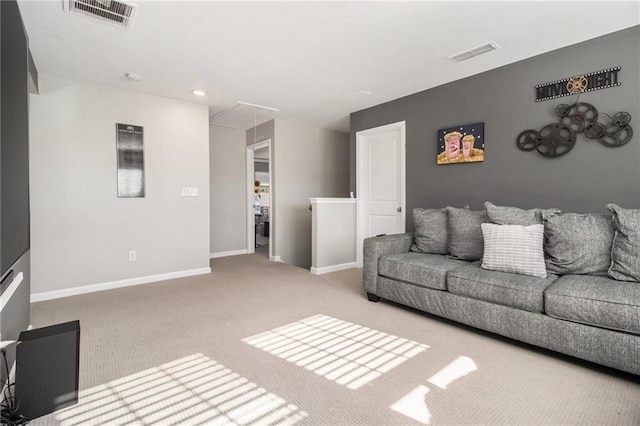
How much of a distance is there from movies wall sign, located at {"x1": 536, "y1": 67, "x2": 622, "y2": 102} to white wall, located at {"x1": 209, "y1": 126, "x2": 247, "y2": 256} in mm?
4734

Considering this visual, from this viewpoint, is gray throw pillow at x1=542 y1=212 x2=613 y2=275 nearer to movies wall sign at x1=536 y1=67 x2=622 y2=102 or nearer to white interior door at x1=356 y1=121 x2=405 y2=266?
movies wall sign at x1=536 y1=67 x2=622 y2=102

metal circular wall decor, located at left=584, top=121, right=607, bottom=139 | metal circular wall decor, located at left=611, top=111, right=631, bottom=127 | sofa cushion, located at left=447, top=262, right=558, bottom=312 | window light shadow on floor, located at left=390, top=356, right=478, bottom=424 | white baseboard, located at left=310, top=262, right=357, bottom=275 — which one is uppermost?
metal circular wall decor, located at left=611, top=111, right=631, bottom=127

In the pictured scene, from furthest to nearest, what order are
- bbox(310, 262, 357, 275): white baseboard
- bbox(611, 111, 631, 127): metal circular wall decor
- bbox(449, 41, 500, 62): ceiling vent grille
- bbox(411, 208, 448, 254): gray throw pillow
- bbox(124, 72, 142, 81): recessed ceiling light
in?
1. bbox(310, 262, 357, 275): white baseboard
2. bbox(124, 72, 142, 81): recessed ceiling light
3. bbox(411, 208, 448, 254): gray throw pillow
4. bbox(449, 41, 500, 62): ceiling vent grille
5. bbox(611, 111, 631, 127): metal circular wall decor

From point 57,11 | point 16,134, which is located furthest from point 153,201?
point 16,134

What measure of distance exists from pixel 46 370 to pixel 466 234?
3.07m

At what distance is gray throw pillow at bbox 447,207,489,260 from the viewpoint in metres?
2.97

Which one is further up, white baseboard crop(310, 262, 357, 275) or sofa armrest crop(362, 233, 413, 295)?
sofa armrest crop(362, 233, 413, 295)

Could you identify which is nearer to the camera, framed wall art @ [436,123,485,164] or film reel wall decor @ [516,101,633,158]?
film reel wall decor @ [516,101,633,158]

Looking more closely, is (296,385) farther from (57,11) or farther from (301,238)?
(301,238)

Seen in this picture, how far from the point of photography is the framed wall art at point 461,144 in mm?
3492

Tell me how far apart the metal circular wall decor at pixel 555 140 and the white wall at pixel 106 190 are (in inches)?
156

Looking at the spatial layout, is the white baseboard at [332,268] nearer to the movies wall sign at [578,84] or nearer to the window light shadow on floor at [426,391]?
the window light shadow on floor at [426,391]

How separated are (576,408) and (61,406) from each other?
2525 millimetres

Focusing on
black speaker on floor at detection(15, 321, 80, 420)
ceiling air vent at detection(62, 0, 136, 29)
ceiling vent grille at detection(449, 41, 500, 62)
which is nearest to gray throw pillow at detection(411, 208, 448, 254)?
ceiling vent grille at detection(449, 41, 500, 62)
